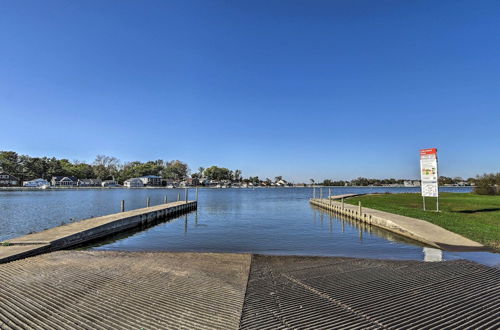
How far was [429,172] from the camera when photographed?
935 inches

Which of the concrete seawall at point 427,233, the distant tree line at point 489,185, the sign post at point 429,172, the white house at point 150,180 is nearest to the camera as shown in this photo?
the concrete seawall at point 427,233

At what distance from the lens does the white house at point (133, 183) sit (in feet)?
486

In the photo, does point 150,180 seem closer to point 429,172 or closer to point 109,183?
point 109,183

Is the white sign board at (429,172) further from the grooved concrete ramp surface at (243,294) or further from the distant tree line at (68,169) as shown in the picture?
the distant tree line at (68,169)

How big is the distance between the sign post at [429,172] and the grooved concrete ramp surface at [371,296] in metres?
16.3

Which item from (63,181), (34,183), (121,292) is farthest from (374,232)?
(63,181)

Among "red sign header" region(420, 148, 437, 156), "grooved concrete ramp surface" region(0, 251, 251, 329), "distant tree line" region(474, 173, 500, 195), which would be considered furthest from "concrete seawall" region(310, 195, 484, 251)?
"distant tree line" region(474, 173, 500, 195)

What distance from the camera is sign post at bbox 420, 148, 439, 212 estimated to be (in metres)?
23.3

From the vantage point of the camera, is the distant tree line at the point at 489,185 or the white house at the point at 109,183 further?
the white house at the point at 109,183

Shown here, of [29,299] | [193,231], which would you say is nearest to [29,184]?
[193,231]

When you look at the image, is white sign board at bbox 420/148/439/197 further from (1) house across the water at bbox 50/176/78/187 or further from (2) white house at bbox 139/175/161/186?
(2) white house at bbox 139/175/161/186

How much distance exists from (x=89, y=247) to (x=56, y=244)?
2.34 meters

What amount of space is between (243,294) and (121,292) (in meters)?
2.67

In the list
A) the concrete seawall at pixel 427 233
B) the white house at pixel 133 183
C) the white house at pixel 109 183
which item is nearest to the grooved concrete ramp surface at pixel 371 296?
the concrete seawall at pixel 427 233
